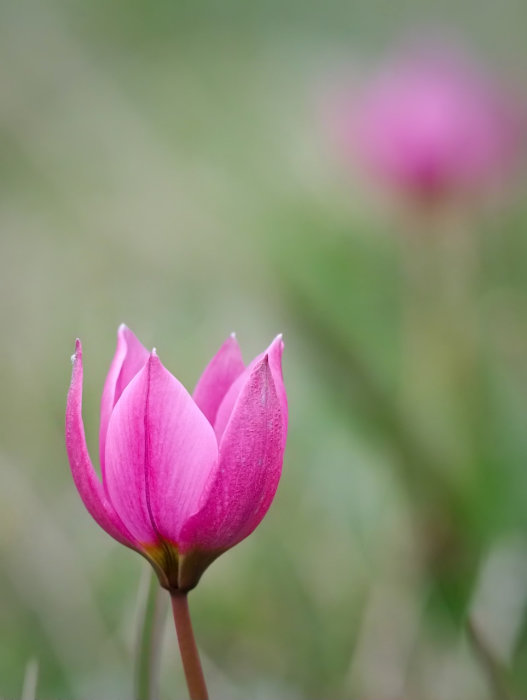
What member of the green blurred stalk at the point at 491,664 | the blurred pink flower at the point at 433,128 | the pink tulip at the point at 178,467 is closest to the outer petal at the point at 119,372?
the pink tulip at the point at 178,467

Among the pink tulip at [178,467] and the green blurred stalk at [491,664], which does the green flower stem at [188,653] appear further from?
the green blurred stalk at [491,664]

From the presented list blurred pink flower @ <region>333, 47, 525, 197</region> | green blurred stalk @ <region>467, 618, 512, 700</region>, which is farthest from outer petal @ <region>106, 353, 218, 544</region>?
blurred pink flower @ <region>333, 47, 525, 197</region>

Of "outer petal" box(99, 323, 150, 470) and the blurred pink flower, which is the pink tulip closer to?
"outer petal" box(99, 323, 150, 470)

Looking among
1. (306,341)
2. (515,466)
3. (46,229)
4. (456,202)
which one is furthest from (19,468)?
(46,229)

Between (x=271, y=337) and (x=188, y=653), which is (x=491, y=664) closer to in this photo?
(x=188, y=653)

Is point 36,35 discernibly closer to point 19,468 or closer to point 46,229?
point 46,229
